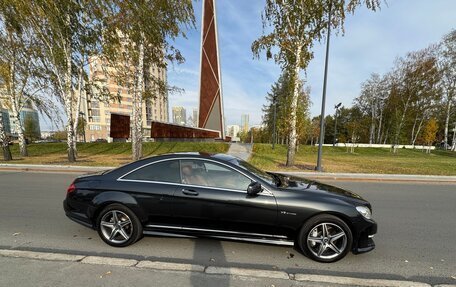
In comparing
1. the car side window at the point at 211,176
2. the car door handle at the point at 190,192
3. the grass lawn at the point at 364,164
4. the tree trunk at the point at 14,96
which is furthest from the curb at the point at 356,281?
the tree trunk at the point at 14,96

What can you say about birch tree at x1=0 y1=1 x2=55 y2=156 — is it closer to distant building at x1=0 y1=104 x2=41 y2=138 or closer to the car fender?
distant building at x1=0 y1=104 x2=41 y2=138

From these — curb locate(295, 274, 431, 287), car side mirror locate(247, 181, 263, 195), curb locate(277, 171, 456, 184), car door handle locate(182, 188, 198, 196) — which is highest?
car side mirror locate(247, 181, 263, 195)

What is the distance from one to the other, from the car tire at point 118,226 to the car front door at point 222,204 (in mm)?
683

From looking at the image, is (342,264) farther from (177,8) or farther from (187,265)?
(177,8)

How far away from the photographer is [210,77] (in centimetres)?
3497

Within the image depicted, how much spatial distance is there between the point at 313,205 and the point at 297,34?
11329mm

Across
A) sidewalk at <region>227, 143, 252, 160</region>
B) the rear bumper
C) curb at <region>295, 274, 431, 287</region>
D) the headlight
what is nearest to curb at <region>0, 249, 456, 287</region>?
curb at <region>295, 274, 431, 287</region>

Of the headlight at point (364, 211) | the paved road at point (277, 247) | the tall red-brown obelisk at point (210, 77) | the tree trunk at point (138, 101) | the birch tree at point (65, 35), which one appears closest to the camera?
the paved road at point (277, 247)

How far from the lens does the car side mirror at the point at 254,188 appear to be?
123 inches

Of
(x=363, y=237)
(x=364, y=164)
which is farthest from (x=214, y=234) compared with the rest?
(x=364, y=164)

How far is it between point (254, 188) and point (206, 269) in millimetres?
1184

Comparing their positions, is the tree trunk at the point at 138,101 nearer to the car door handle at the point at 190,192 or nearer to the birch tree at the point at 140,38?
the birch tree at the point at 140,38

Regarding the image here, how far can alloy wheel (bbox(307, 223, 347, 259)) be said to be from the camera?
3.17 metres

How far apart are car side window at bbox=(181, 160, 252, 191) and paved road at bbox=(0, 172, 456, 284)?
3.30ft
